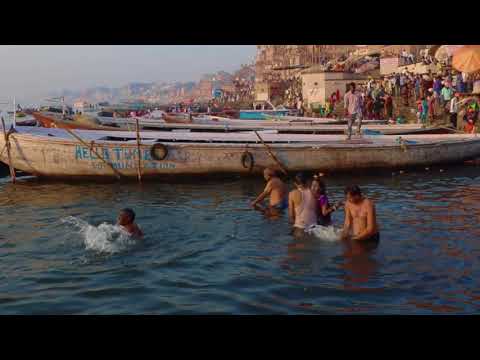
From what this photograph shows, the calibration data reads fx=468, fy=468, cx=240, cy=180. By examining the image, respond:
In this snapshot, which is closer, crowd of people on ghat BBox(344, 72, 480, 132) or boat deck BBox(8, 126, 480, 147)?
boat deck BBox(8, 126, 480, 147)

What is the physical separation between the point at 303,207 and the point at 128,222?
324 cm

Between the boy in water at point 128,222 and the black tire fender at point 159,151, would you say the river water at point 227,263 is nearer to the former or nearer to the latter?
the boy in water at point 128,222

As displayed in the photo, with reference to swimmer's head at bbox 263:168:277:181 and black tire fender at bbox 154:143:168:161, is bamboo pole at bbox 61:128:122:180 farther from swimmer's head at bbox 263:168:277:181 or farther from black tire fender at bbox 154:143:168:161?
swimmer's head at bbox 263:168:277:181

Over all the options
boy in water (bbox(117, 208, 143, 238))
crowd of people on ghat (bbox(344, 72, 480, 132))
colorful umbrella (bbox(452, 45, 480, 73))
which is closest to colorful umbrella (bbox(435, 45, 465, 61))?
crowd of people on ghat (bbox(344, 72, 480, 132))

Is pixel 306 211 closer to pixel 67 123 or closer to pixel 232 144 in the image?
pixel 232 144

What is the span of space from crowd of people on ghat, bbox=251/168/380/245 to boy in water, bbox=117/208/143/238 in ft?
9.63

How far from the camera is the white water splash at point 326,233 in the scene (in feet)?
27.6

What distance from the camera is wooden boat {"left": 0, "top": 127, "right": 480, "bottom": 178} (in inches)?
608

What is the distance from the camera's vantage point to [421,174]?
16.3 meters

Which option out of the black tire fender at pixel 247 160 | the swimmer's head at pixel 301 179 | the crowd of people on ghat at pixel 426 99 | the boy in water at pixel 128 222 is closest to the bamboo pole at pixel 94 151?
the black tire fender at pixel 247 160

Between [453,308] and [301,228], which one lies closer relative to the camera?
[453,308]
